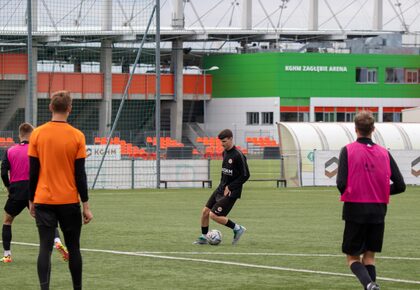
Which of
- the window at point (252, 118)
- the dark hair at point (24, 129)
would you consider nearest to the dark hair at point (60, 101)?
the dark hair at point (24, 129)

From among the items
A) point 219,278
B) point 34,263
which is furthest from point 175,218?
point 219,278

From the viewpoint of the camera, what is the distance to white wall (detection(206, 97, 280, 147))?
84812mm

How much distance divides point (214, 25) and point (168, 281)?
7164 cm

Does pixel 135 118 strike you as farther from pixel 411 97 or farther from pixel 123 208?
pixel 411 97

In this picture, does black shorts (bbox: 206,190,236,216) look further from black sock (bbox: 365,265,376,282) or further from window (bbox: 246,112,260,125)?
window (bbox: 246,112,260,125)

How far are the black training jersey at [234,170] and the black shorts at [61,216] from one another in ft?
21.1

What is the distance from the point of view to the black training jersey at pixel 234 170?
16125 mm

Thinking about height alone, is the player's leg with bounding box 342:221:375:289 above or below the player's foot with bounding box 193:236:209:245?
above

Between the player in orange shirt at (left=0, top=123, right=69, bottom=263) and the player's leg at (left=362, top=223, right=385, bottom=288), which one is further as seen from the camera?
the player in orange shirt at (left=0, top=123, right=69, bottom=263)

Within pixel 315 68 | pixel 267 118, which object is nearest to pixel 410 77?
pixel 315 68

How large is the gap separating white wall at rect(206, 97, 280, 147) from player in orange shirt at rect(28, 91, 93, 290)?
74053 millimetres

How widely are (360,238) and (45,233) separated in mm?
2882

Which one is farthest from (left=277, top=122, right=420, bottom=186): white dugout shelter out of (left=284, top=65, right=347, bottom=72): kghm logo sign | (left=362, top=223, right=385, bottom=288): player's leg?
(left=284, top=65, right=347, bottom=72): kghm logo sign

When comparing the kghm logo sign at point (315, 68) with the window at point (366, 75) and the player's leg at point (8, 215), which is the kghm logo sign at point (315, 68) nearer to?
the window at point (366, 75)
